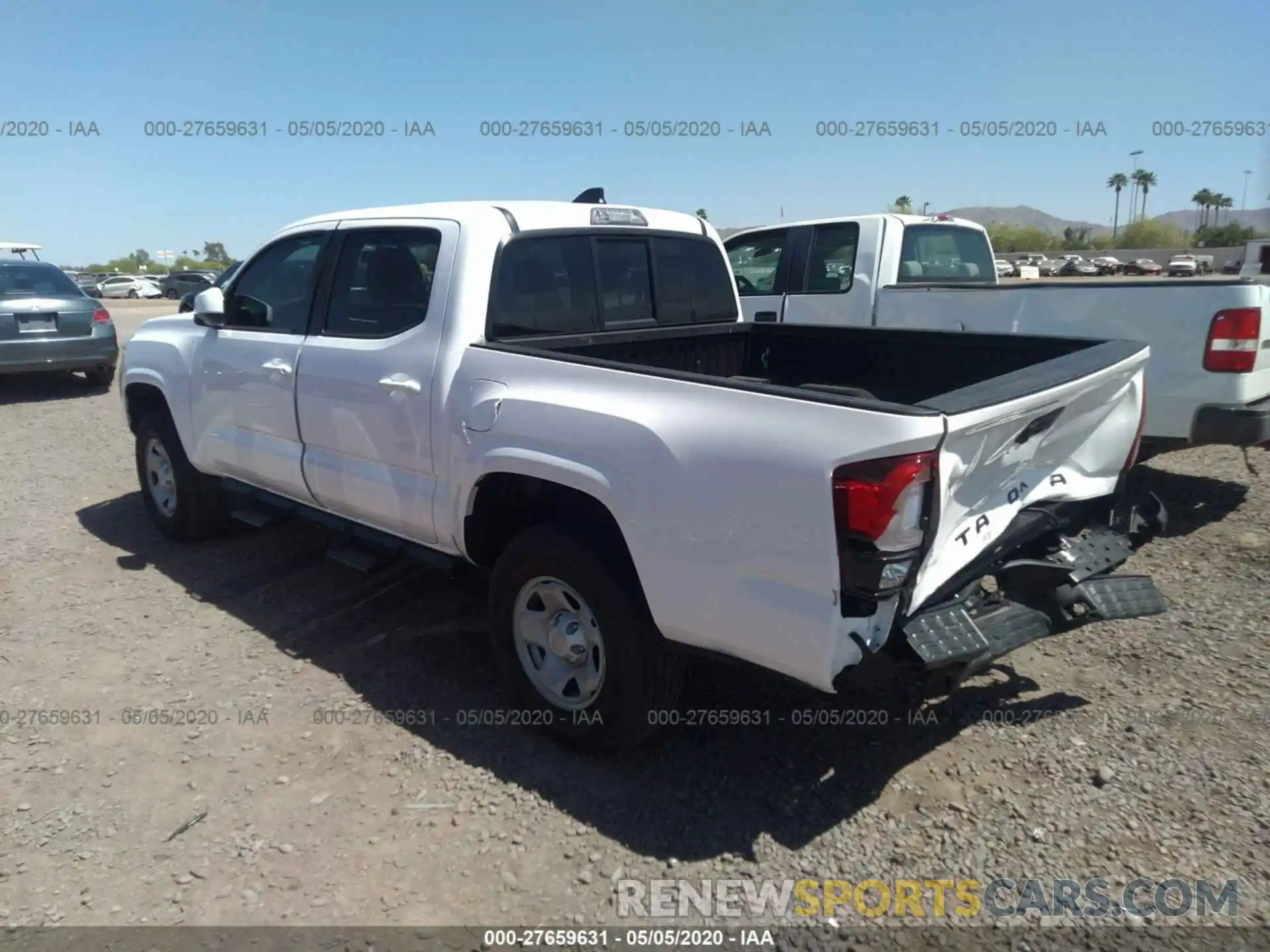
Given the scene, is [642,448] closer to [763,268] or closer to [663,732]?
[663,732]

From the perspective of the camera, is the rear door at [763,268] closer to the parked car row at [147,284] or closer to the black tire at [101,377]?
the black tire at [101,377]

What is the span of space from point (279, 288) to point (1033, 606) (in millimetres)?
3901

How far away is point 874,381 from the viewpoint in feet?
14.7

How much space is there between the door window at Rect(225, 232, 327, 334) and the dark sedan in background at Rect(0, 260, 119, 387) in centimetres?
717

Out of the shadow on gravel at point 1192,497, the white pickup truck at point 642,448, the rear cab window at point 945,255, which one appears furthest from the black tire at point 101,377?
the shadow on gravel at point 1192,497

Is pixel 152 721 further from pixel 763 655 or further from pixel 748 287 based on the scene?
pixel 748 287

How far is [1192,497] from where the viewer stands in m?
6.14

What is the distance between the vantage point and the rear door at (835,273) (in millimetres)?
7293

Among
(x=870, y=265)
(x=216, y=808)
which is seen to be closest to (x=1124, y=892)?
(x=216, y=808)

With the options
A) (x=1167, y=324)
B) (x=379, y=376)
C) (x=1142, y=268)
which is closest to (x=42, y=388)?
(x=379, y=376)

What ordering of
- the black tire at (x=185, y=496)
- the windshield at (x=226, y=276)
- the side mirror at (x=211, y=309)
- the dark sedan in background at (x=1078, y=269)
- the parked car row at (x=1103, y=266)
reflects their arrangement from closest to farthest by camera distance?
the side mirror at (x=211, y=309), the black tire at (x=185, y=496), the windshield at (x=226, y=276), the parked car row at (x=1103, y=266), the dark sedan in background at (x=1078, y=269)

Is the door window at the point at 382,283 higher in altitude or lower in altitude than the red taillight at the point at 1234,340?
higher

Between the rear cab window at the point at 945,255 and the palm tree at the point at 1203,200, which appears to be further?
the palm tree at the point at 1203,200

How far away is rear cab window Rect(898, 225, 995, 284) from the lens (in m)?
7.52
